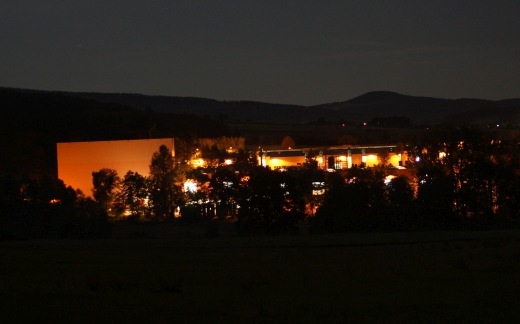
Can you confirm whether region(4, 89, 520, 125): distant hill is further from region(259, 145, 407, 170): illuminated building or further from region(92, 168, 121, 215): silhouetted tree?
region(92, 168, 121, 215): silhouetted tree

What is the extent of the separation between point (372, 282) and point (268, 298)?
1806 millimetres

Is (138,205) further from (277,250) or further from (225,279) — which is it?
(225,279)

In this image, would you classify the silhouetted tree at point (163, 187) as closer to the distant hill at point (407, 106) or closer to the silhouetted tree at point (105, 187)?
the silhouetted tree at point (105, 187)

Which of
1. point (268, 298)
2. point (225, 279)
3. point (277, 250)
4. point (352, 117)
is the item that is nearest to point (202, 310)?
point (268, 298)

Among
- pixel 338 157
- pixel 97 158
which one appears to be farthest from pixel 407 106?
pixel 97 158

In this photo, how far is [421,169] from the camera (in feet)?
120

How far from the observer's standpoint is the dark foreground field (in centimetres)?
768

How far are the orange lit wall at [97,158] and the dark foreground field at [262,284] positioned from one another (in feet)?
117

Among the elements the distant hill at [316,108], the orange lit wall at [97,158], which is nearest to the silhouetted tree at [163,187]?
the orange lit wall at [97,158]

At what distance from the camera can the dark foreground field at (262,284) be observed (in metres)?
7.68

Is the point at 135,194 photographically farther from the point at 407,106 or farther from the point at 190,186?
the point at 407,106

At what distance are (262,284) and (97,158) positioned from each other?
4319cm

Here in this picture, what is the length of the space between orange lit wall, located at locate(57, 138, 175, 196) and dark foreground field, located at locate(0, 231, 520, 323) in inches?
1406

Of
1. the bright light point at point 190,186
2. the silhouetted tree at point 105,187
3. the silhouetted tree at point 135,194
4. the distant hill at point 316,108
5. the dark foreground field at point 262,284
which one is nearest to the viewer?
the dark foreground field at point 262,284
